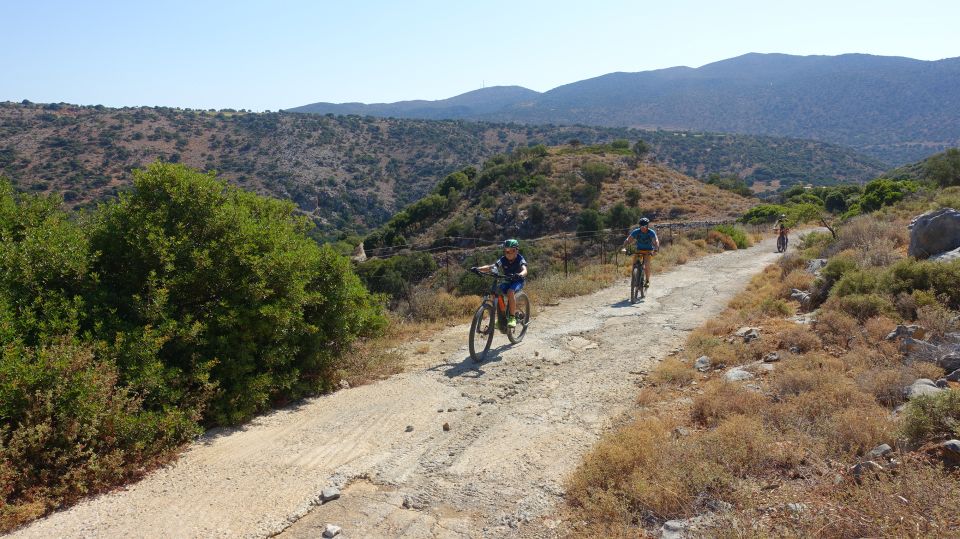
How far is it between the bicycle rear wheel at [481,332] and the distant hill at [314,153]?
174 feet

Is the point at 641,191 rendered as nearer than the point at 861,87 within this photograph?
Yes

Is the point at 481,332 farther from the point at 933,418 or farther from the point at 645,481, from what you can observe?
the point at 933,418

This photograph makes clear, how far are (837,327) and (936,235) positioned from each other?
3.76 metres

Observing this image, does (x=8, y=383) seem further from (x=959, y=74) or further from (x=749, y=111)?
(x=959, y=74)

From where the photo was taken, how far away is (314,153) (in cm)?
7944

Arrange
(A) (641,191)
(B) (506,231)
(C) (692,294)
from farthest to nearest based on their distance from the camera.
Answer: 1. (A) (641,191)
2. (B) (506,231)
3. (C) (692,294)

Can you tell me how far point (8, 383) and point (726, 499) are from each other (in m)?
5.36

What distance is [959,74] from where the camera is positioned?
6973 inches

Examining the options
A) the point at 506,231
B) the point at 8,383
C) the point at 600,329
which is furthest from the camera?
the point at 506,231

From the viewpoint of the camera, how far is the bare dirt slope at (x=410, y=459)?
4.32 m

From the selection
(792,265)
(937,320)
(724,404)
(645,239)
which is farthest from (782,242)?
(724,404)

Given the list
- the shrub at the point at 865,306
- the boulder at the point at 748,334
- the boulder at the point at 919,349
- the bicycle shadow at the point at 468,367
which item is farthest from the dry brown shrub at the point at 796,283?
the bicycle shadow at the point at 468,367

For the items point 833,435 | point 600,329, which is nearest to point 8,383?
point 833,435

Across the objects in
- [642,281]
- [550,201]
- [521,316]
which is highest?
[521,316]
